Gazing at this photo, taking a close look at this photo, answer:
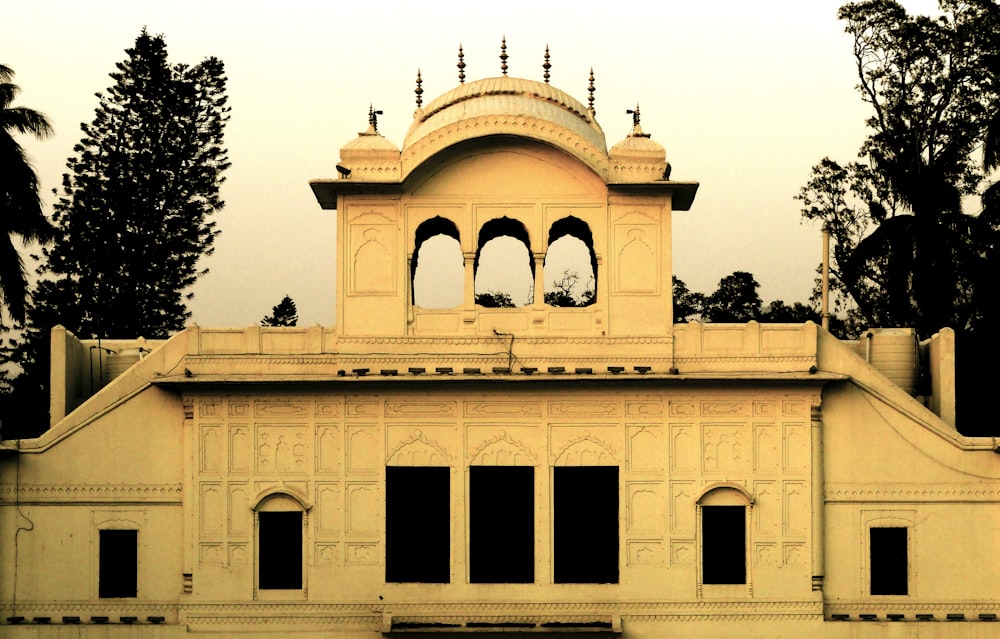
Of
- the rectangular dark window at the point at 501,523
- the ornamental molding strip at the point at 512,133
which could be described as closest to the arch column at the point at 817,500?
the rectangular dark window at the point at 501,523

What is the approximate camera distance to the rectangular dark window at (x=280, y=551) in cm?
2025

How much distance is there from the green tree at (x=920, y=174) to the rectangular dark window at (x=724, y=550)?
9.17 metres

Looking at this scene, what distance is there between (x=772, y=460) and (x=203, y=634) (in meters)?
8.05

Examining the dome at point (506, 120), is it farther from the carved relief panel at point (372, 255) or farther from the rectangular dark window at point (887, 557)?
the rectangular dark window at point (887, 557)

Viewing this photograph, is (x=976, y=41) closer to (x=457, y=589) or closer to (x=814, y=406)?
(x=814, y=406)

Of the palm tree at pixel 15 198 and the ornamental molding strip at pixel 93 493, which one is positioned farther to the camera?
the palm tree at pixel 15 198

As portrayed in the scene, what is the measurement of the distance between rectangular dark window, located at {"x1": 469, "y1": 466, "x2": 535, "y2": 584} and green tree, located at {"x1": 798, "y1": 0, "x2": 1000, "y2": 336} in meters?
11.0

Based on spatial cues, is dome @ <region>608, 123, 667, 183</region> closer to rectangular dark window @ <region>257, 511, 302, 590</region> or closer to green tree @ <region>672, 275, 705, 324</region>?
rectangular dark window @ <region>257, 511, 302, 590</region>

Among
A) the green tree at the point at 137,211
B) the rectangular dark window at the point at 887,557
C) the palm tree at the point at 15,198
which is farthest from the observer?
the green tree at the point at 137,211

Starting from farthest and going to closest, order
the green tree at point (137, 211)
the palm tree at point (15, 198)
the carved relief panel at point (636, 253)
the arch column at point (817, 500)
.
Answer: the green tree at point (137, 211)
the palm tree at point (15, 198)
the carved relief panel at point (636, 253)
the arch column at point (817, 500)

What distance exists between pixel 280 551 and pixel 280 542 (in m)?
0.12

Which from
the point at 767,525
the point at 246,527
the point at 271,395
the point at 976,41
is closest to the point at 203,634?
the point at 246,527

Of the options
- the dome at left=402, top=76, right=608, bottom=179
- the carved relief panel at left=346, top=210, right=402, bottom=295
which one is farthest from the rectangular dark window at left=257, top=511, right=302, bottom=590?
the dome at left=402, top=76, right=608, bottom=179

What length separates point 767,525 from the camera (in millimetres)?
20141
